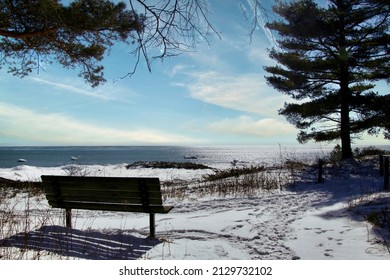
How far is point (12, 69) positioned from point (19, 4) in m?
2.04

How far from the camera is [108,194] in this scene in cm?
421

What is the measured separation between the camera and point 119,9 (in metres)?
8.07

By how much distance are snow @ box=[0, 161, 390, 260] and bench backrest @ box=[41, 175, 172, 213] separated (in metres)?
0.38

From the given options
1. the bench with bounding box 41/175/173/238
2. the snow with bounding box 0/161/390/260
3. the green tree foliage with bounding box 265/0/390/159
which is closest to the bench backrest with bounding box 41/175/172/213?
the bench with bounding box 41/175/173/238

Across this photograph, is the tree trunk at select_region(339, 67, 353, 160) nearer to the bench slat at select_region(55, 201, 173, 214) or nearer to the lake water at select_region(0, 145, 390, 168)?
the lake water at select_region(0, 145, 390, 168)

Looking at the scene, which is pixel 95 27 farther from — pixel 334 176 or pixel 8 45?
pixel 334 176

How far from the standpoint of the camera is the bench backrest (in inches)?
158

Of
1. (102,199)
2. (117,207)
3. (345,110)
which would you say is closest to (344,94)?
(345,110)

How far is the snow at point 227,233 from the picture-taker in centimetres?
338

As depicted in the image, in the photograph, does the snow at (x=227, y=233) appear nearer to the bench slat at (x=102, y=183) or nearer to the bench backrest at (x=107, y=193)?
the bench backrest at (x=107, y=193)

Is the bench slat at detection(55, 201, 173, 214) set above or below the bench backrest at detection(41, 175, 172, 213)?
below

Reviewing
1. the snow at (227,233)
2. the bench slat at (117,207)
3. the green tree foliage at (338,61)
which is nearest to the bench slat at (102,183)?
the bench slat at (117,207)
